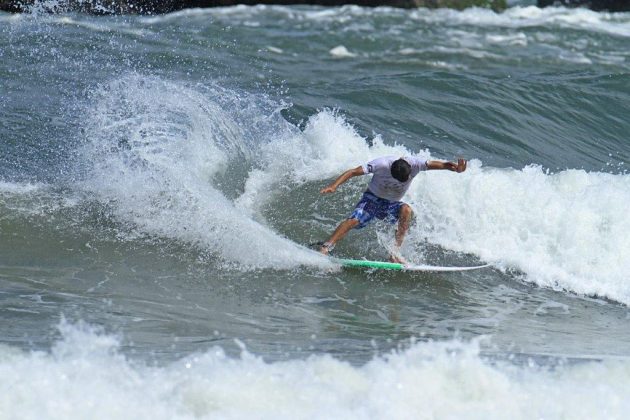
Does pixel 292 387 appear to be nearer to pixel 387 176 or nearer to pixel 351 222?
pixel 351 222

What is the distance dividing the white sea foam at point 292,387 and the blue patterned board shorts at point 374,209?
A: 148 inches

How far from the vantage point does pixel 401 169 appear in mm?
10117

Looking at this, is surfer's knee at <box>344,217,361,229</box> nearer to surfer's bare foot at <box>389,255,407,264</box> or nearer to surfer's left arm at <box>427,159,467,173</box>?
surfer's bare foot at <box>389,255,407,264</box>

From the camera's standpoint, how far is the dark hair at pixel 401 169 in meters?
10.1

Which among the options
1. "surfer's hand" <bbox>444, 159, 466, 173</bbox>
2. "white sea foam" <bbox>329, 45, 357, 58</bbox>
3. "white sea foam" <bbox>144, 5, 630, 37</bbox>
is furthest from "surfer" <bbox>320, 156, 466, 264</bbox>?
"white sea foam" <bbox>144, 5, 630, 37</bbox>

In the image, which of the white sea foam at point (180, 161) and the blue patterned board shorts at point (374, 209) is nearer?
the white sea foam at point (180, 161)

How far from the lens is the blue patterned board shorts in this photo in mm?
10539

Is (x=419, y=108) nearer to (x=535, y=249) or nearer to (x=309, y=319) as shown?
(x=535, y=249)

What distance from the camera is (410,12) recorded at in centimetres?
2581

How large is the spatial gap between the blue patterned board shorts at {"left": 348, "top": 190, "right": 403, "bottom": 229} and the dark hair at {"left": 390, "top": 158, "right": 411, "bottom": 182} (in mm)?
434

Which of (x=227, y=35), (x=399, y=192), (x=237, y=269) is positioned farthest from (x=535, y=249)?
(x=227, y=35)

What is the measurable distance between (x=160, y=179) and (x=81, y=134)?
2.78m

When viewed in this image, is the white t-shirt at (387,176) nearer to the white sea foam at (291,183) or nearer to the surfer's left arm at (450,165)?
the surfer's left arm at (450,165)

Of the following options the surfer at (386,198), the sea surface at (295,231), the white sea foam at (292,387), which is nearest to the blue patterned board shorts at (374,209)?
the surfer at (386,198)
